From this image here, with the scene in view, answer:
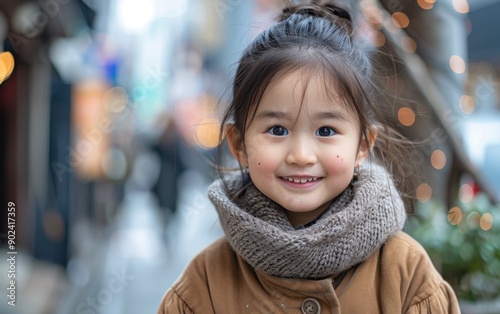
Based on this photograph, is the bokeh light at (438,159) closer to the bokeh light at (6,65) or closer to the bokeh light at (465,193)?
the bokeh light at (465,193)

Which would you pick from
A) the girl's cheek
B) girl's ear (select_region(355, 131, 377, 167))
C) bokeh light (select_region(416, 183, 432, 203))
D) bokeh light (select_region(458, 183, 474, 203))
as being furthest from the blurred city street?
the girl's cheek

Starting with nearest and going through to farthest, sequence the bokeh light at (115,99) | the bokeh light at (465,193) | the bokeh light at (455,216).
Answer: the bokeh light at (455,216) → the bokeh light at (465,193) → the bokeh light at (115,99)

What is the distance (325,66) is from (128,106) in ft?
28.6

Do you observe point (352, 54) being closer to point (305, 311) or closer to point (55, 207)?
point (305, 311)

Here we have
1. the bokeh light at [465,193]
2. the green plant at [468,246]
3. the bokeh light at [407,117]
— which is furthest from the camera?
the bokeh light at [465,193]

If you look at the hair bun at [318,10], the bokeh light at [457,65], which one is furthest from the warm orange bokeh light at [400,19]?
the hair bun at [318,10]

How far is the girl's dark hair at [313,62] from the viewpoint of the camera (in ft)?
5.67

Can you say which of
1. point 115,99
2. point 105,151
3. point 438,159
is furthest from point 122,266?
point 438,159

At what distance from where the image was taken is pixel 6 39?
5.50 m

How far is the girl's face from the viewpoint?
1690 millimetres

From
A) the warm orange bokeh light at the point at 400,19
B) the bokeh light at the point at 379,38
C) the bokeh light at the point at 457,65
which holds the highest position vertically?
the warm orange bokeh light at the point at 400,19

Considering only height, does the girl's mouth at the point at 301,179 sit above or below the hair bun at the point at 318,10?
below

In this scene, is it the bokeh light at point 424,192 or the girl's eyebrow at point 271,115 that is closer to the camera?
the girl's eyebrow at point 271,115

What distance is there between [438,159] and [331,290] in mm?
2495
